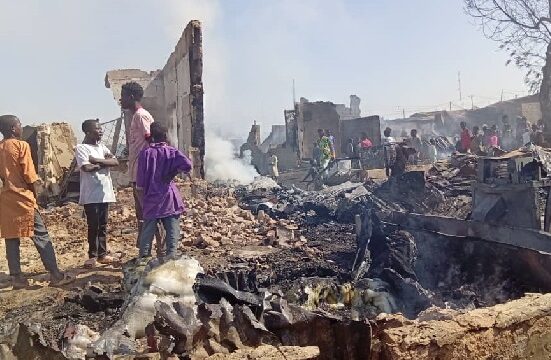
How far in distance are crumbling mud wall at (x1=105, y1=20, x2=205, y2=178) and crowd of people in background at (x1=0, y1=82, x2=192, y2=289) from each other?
19.2ft

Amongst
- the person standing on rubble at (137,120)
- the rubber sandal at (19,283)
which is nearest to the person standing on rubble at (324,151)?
the person standing on rubble at (137,120)

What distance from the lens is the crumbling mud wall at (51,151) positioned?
10812 millimetres

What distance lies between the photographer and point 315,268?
5.49 m

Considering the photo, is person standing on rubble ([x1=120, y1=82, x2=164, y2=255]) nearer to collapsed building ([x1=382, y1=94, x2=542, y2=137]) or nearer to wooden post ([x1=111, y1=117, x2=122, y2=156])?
wooden post ([x1=111, y1=117, x2=122, y2=156])

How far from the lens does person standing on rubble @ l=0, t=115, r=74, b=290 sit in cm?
517

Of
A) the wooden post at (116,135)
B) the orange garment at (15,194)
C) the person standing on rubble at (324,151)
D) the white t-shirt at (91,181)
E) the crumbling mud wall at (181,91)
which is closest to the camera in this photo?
the orange garment at (15,194)

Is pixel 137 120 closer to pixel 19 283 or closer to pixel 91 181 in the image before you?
pixel 91 181

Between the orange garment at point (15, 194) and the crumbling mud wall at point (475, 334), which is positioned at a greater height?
the orange garment at point (15, 194)

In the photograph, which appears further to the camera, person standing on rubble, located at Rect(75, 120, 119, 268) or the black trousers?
the black trousers

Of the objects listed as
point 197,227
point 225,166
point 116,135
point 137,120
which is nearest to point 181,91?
point 116,135

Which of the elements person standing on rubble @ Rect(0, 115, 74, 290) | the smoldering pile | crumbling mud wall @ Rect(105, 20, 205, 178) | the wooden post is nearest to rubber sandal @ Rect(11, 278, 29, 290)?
person standing on rubble @ Rect(0, 115, 74, 290)

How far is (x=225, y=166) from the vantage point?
23.1m

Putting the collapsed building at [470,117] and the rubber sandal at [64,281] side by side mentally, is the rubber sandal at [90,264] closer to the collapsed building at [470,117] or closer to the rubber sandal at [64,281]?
the rubber sandal at [64,281]

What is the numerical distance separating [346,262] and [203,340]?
3840 mm
